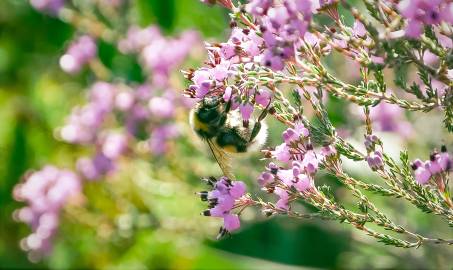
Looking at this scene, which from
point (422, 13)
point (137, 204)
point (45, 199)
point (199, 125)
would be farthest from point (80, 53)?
point (422, 13)

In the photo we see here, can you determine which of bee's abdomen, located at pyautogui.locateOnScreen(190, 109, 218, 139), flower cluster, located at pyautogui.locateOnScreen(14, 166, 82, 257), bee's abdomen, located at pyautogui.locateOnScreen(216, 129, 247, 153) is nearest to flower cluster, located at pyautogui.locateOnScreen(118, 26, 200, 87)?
flower cluster, located at pyautogui.locateOnScreen(14, 166, 82, 257)

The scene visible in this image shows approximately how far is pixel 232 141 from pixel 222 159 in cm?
6

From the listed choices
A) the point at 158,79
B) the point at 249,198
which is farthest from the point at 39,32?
the point at 249,198

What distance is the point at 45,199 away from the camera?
4012mm

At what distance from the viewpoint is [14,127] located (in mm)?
5109

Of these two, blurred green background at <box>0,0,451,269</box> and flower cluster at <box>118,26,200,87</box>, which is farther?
flower cluster at <box>118,26,200,87</box>

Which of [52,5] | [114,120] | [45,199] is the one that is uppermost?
[52,5]

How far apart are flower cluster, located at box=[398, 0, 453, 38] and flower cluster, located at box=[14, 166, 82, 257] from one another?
296 centimetres

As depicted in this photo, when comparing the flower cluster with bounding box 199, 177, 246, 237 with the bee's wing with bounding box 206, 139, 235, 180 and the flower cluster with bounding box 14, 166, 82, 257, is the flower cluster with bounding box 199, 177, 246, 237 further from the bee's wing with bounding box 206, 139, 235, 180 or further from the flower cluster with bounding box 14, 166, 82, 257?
the flower cluster with bounding box 14, 166, 82, 257

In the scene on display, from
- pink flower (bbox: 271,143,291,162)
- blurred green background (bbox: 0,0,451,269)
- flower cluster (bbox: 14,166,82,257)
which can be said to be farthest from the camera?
flower cluster (bbox: 14,166,82,257)

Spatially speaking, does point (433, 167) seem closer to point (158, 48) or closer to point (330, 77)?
point (330, 77)

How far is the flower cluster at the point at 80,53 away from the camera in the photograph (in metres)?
3.92

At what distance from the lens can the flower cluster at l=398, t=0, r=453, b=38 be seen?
128 centimetres

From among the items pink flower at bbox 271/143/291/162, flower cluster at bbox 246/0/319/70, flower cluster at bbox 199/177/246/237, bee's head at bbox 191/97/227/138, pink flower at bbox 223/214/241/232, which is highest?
bee's head at bbox 191/97/227/138
